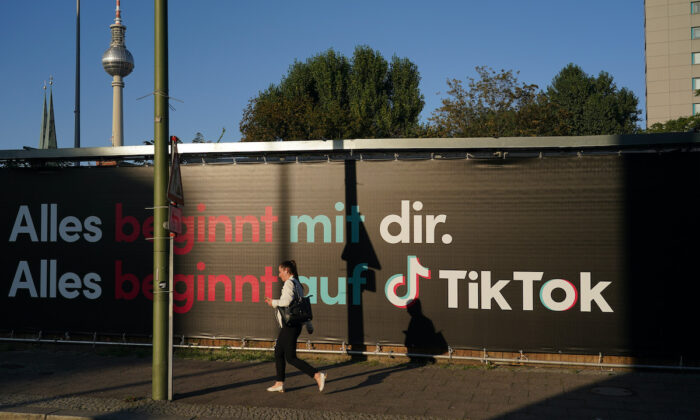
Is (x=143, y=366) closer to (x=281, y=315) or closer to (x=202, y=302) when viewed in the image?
(x=202, y=302)

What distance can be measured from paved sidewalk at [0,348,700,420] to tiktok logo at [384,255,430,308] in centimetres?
101

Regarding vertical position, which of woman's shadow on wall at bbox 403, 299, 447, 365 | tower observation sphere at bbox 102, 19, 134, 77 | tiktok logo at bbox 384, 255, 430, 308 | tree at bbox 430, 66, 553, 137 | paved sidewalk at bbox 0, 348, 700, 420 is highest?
tower observation sphere at bbox 102, 19, 134, 77

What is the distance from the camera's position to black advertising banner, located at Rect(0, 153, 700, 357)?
9.32 metres

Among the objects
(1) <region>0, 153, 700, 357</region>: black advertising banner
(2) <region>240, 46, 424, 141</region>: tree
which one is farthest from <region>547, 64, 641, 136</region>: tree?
(1) <region>0, 153, 700, 357</region>: black advertising banner

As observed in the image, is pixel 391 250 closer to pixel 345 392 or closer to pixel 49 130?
pixel 345 392

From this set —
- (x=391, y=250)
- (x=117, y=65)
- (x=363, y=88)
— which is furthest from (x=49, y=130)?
(x=391, y=250)

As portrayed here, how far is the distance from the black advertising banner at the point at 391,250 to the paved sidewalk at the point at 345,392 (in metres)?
0.66

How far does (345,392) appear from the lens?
8242 millimetres

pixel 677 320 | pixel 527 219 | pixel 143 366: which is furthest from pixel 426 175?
pixel 143 366

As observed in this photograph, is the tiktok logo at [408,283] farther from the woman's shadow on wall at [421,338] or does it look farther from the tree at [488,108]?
the tree at [488,108]

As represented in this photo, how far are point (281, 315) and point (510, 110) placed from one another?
101ft

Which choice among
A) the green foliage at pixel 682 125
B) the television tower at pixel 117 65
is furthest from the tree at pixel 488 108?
the television tower at pixel 117 65

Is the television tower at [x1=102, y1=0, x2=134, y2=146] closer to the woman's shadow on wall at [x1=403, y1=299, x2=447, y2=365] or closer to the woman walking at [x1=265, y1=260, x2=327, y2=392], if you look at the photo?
the woman's shadow on wall at [x1=403, y1=299, x2=447, y2=365]

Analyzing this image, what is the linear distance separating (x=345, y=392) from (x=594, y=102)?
54.4 m
